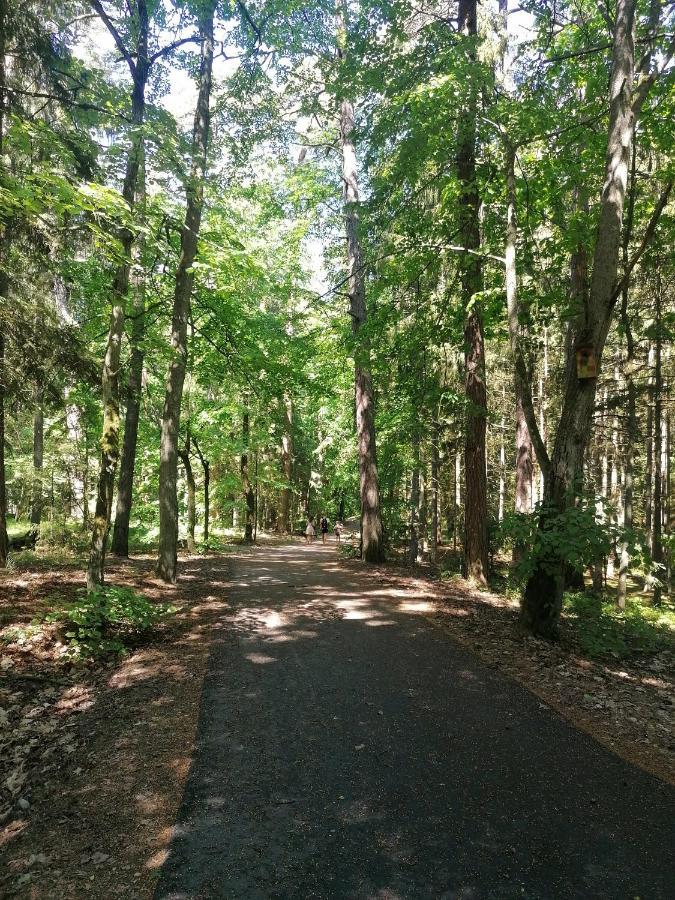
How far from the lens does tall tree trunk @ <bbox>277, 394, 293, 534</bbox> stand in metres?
26.8

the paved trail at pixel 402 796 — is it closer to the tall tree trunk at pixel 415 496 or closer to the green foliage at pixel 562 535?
the green foliage at pixel 562 535

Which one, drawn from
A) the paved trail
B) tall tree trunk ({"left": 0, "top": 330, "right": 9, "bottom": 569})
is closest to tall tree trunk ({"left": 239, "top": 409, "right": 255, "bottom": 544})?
tall tree trunk ({"left": 0, "top": 330, "right": 9, "bottom": 569})

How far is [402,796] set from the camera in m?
3.38

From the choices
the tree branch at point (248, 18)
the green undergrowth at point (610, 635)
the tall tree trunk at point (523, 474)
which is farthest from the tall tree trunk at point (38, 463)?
the tall tree trunk at point (523, 474)

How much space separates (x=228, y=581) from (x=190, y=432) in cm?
740

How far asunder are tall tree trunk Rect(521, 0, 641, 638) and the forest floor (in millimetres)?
722

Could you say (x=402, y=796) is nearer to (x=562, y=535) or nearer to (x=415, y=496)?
(x=562, y=535)

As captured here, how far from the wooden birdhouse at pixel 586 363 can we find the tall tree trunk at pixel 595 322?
5 cm

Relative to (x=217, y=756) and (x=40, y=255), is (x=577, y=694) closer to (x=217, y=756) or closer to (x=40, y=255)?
(x=217, y=756)

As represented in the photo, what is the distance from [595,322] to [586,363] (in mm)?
545

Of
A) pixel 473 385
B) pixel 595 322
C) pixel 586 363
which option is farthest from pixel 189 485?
pixel 595 322

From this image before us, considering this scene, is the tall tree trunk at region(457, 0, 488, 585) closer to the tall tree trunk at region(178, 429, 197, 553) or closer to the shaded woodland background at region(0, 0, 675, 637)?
the shaded woodland background at region(0, 0, 675, 637)

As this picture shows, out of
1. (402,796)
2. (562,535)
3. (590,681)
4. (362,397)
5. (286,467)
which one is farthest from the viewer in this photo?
(286,467)

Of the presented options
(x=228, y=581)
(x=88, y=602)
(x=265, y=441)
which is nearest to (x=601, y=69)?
(x=88, y=602)
